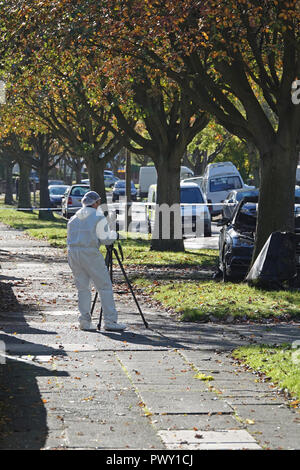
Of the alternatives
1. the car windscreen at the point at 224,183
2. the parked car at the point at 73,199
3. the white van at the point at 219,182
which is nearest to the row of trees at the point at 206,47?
the parked car at the point at 73,199

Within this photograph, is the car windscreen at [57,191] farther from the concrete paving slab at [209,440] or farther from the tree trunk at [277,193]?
the concrete paving slab at [209,440]

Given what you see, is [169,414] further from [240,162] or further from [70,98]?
[240,162]

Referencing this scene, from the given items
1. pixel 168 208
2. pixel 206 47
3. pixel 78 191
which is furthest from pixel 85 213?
pixel 78 191

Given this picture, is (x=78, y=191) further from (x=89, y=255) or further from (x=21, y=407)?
(x=21, y=407)

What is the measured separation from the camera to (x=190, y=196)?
102ft

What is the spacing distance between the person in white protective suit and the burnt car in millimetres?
4812

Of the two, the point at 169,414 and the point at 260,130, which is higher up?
the point at 260,130

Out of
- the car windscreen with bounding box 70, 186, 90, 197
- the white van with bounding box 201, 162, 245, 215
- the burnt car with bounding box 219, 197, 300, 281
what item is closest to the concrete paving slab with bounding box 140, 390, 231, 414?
the burnt car with bounding box 219, 197, 300, 281

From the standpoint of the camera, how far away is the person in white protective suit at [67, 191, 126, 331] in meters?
11.0

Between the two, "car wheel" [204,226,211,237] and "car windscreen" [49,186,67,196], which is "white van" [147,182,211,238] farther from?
"car windscreen" [49,186,67,196]

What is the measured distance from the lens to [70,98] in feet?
87.4

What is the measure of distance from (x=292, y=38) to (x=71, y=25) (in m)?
3.82
